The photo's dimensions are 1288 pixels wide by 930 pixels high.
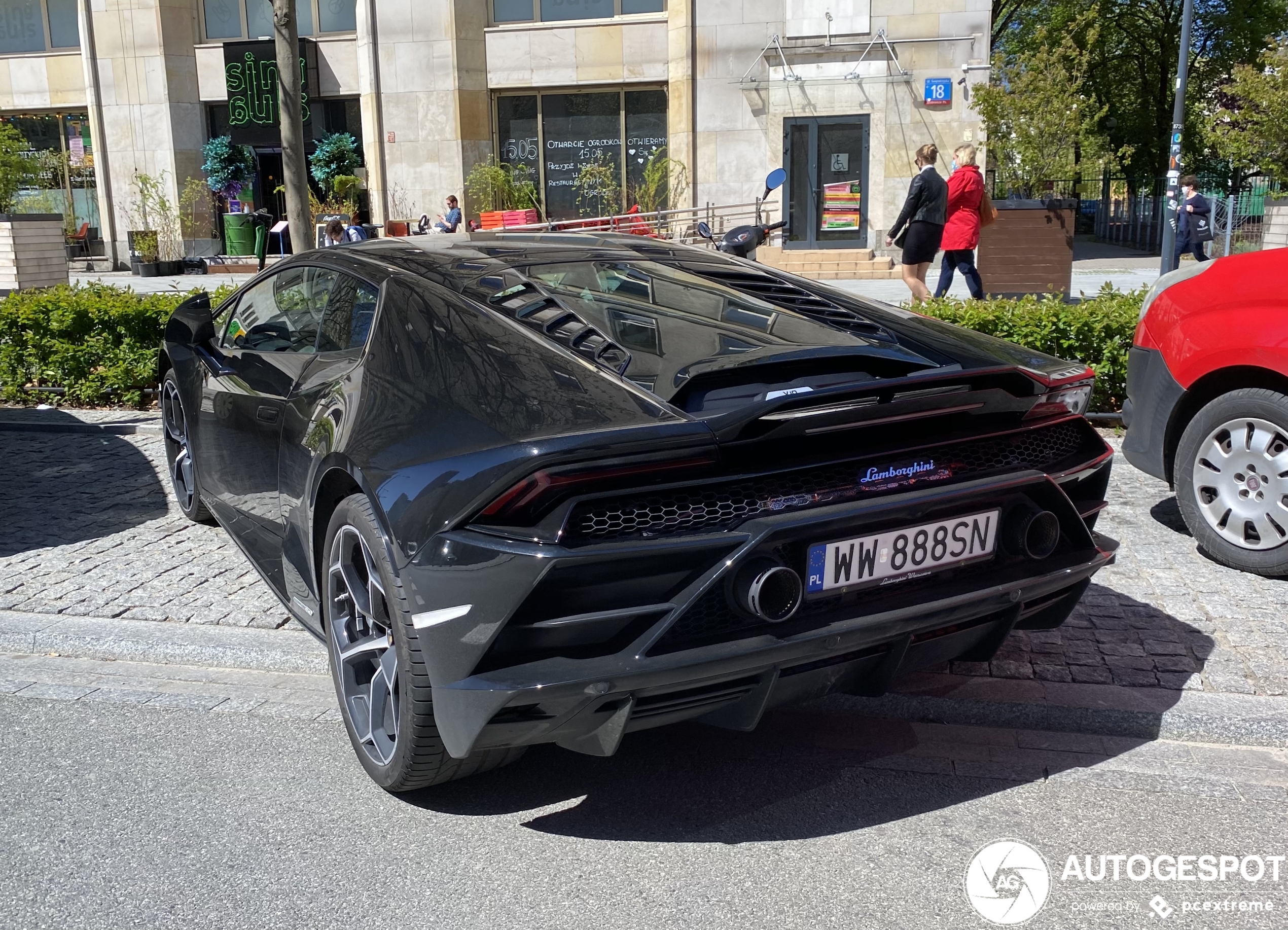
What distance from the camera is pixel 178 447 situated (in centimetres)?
612

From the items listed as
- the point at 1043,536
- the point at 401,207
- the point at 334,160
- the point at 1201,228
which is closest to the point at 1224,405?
the point at 1043,536

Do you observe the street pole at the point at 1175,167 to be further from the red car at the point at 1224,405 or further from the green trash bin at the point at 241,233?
the green trash bin at the point at 241,233

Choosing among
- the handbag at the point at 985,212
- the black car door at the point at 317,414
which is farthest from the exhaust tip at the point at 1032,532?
the handbag at the point at 985,212

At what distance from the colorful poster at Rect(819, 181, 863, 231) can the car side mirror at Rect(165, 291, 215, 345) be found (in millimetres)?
19660

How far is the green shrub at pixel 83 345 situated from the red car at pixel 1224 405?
7142 millimetres

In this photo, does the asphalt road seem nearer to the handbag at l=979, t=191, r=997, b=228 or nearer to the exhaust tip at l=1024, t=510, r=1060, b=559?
the exhaust tip at l=1024, t=510, r=1060, b=559

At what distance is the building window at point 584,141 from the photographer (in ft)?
83.3

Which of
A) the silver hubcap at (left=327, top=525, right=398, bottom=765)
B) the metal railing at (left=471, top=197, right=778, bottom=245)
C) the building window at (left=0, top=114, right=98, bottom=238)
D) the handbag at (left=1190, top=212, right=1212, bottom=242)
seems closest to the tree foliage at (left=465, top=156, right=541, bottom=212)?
the metal railing at (left=471, top=197, right=778, bottom=245)

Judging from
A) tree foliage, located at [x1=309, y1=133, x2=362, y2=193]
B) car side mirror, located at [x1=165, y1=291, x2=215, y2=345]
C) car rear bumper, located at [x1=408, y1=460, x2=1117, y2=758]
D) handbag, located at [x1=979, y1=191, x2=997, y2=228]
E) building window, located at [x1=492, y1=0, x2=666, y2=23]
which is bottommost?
car rear bumper, located at [x1=408, y1=460, x2=1117, y2=758]

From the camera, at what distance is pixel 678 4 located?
23875 mm

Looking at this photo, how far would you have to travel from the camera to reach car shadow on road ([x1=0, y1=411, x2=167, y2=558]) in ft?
19.5

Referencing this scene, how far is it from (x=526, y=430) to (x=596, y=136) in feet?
79.1

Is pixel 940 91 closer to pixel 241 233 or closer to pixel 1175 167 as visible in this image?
pixel 1175 167

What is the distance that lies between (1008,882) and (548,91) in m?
24.9
